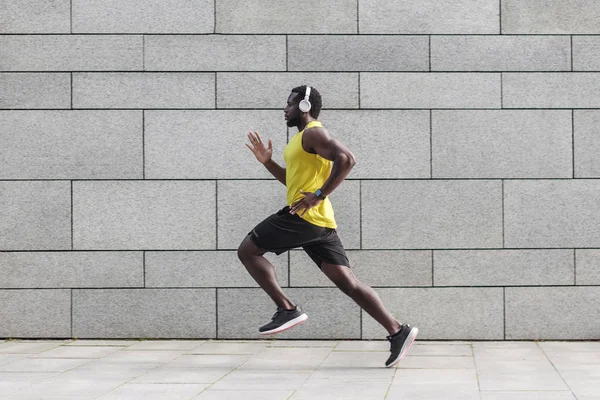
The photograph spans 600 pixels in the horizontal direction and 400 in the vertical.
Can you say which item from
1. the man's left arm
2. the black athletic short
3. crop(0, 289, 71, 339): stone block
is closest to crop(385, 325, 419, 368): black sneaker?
the black athletic short

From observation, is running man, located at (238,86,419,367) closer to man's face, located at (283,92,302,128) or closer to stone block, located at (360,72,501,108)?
man's face, located at (283,92,302,128)

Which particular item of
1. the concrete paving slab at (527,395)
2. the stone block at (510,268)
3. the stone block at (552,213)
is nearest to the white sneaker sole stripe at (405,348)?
the concrete paving slab at (527,395)

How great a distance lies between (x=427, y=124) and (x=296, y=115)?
5.59ft

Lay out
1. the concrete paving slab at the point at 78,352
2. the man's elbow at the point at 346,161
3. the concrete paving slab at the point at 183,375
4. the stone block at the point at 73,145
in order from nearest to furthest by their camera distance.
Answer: the concrete paving slab at the point at 183,375 < the man's elbow at the point at 346,161 < the concrete paving slab at the point at 78,352 < the stone block at the point at 73,145

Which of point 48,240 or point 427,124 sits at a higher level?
point 427,124

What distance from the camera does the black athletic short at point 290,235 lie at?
6805mm

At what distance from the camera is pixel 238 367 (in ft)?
22.5

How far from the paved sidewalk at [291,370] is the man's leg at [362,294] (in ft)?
1.12

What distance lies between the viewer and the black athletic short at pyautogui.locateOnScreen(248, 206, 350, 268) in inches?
268

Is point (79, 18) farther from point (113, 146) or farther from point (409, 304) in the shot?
point (409, 304)

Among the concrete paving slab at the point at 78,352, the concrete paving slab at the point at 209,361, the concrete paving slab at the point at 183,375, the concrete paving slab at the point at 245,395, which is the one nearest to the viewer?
the concrete paving slab at the point at 245,395

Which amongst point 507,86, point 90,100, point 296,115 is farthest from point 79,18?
point 507,86

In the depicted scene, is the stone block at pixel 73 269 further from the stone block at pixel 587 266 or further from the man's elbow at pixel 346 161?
the stone block at pixel 587 266

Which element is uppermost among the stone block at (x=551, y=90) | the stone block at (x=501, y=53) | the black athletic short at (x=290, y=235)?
the stone block at (x=501, y=53)
